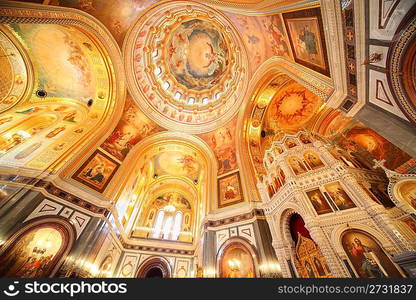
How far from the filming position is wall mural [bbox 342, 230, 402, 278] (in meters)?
4.04

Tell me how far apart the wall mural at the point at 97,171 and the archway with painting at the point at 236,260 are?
819cm

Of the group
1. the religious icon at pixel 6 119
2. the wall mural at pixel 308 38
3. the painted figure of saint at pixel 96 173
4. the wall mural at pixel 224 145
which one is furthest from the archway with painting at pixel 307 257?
the religious icon at pixel 6 119

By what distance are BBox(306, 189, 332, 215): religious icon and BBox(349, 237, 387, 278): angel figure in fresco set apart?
1.09m

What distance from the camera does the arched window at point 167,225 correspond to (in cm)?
1371

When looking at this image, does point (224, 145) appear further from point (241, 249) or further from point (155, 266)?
point (155, 266)

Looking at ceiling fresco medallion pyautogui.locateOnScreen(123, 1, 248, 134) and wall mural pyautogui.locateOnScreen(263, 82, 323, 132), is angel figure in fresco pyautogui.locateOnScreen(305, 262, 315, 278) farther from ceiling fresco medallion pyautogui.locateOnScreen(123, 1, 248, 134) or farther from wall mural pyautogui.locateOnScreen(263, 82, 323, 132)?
ceiling fresco medallion pyautogui.locateOnScreen(123, 1, 248, 134)

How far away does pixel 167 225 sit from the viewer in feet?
48.6

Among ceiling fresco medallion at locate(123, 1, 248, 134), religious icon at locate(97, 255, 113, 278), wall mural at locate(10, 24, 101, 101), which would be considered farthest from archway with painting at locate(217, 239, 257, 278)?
wall mural at locate(10, 24, 101, 101)

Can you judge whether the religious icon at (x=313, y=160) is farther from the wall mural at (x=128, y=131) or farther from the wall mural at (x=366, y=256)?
the wall mural at (x=128, y=131)

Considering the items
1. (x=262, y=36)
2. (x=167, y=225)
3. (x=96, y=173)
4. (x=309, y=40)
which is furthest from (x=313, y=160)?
(x=167, y=225)

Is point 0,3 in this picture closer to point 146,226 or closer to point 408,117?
point 408,117

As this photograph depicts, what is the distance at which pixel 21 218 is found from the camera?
6367mm

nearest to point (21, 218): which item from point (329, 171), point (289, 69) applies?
point (329, 171)

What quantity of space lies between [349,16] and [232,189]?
9.61 m
